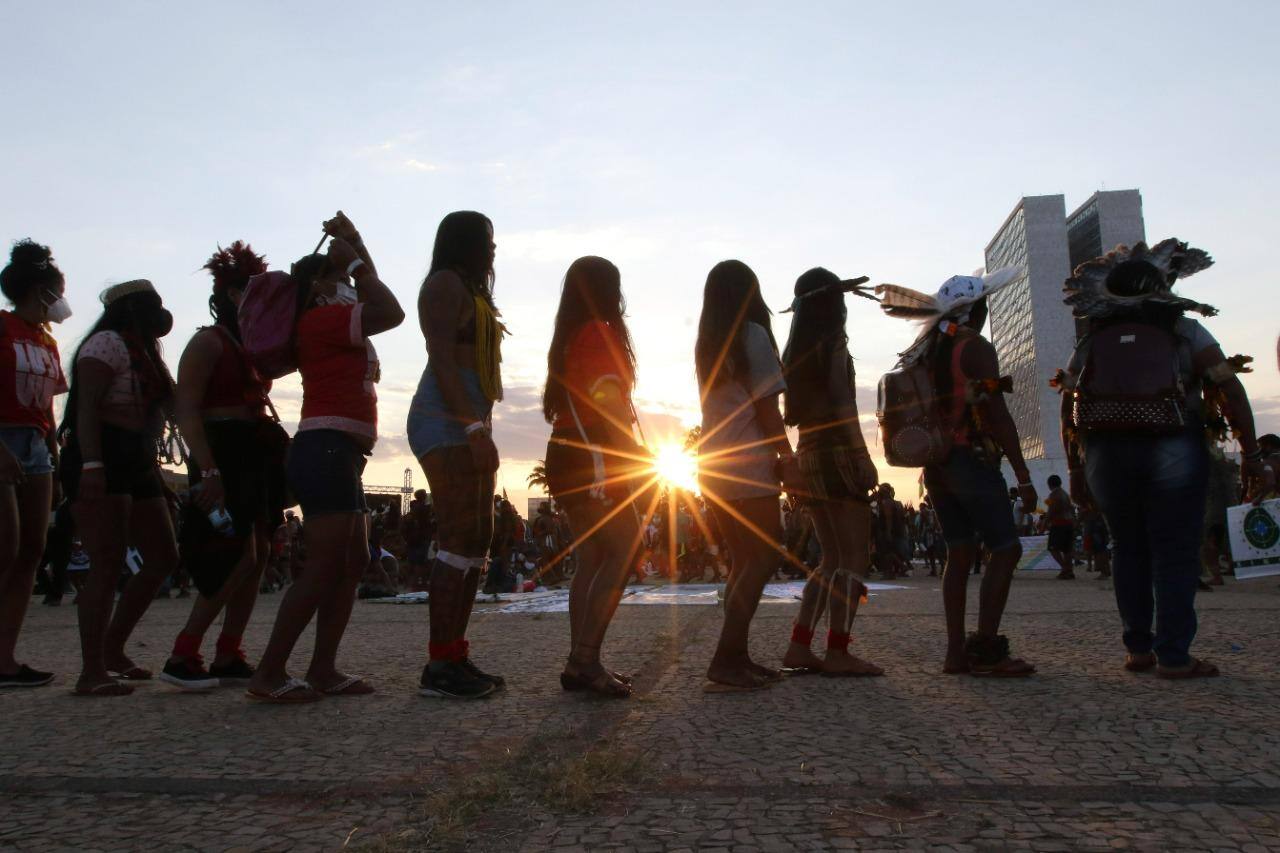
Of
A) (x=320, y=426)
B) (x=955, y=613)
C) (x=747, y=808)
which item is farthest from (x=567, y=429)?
(x=747, y=808)

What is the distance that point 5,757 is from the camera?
2.76 m

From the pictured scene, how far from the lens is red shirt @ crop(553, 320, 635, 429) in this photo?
399cm

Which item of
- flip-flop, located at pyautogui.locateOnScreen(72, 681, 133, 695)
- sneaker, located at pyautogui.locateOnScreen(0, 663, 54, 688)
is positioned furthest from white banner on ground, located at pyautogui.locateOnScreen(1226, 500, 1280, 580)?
sneaker, located at pyautogui.locateOnScreen(0, 663, 54, 688)

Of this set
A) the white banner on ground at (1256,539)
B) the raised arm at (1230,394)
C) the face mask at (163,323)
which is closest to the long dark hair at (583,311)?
the face mask at (163,323)

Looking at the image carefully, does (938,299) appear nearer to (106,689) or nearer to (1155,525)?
(1155,525)

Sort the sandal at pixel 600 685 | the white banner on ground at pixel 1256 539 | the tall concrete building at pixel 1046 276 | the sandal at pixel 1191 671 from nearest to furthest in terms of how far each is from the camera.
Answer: the sandal at pixel 600 685 → the sandal at pixel 1191 671 → the white banner on ground at pixel 1256 539 → the tall concrete building at pixel 1046 276

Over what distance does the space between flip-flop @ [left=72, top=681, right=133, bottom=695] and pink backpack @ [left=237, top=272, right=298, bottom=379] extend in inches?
53.2

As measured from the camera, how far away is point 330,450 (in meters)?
3.73

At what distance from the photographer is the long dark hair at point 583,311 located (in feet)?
13.5

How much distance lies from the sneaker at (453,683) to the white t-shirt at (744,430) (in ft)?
3.97

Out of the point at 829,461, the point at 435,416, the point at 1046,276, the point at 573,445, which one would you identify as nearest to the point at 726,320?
the point at 829,461

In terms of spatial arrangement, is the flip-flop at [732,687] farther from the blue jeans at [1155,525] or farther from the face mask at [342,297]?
the face mask at [342,297]

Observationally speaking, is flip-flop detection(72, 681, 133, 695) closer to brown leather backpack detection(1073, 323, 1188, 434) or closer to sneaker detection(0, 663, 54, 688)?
sneaker detection(0, 663, 54, 688)

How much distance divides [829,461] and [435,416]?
5.49 ft
